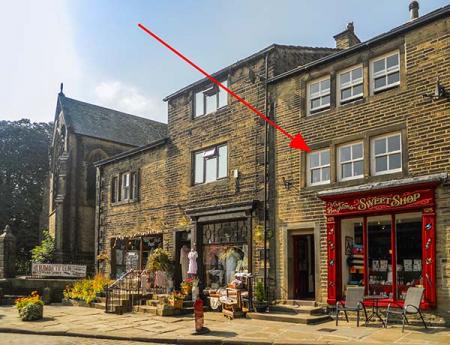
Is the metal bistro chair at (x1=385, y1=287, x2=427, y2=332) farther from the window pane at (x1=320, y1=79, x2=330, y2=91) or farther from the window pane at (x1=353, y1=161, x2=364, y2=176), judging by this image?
the window pane at (x1=320, y1=79, x2=330, y2=91)

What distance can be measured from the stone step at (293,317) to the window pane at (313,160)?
4.29m

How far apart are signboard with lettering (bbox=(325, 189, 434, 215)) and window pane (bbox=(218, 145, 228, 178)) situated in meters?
4.90

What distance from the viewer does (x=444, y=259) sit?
11961 millimetres

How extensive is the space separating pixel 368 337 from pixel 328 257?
11.6 ft

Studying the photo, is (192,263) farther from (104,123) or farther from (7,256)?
(104,123)

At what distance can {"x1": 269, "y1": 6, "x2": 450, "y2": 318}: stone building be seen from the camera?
1240cm

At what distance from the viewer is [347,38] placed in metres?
19.3

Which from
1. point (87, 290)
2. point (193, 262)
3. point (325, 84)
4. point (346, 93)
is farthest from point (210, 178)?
point (87, 290)

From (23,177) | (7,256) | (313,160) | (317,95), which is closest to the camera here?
(313,160)

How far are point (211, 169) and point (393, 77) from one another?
768 centimetres

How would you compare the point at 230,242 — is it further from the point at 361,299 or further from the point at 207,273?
the point at 361,299

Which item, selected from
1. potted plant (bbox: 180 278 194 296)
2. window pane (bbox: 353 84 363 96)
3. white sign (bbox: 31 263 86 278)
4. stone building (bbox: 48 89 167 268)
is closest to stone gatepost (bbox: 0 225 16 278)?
white sign (bbox: 31 263 86 278)

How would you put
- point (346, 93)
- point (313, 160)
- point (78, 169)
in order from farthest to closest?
point (78, 169) → point (313, 160) → point (346, 93)

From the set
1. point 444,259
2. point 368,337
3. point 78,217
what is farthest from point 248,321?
point 78,217
